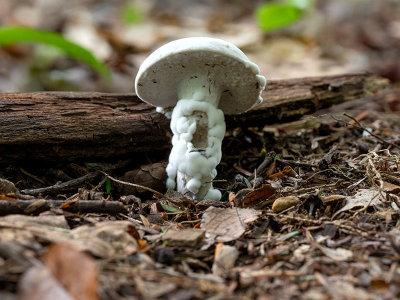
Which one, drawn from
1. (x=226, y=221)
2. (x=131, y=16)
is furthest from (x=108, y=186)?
(x=131, y=16)

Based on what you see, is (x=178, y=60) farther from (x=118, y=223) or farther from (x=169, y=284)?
(x=169, y=284)

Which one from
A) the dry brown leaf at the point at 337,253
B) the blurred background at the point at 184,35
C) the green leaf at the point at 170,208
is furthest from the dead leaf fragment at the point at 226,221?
the blurred background at the point at 184,35

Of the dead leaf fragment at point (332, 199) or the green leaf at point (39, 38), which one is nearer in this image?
the dead leaf fragment at point (332, 199)

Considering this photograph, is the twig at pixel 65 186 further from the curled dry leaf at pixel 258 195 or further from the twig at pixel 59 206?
the curled dry leaf at pixel 258 195

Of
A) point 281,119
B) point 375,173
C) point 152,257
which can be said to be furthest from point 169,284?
point 281,119

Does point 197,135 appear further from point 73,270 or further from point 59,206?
point 73,270

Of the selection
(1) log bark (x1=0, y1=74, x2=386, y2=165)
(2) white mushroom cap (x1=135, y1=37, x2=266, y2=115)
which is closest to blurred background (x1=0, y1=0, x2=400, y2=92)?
(1) log bark (x1=0, y1=74, x2=386, y2=165)
